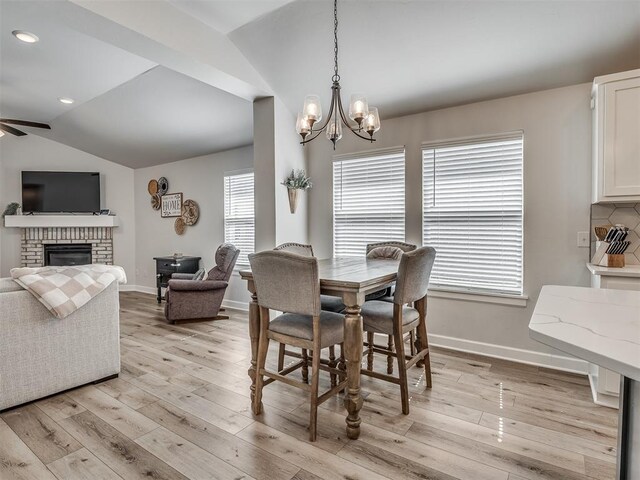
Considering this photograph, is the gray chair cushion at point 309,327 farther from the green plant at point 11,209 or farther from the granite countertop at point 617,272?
the green plant at point 11,209

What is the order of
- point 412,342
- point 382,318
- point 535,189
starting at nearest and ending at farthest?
1. point 382,318
2. point 412,342
3. point 535,189

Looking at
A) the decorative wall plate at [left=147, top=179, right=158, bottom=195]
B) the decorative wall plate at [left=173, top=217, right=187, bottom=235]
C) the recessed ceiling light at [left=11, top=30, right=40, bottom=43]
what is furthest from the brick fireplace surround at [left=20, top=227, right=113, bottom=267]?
the recessed ceiling light at [left=11, top=30, right=40, bottom=43]

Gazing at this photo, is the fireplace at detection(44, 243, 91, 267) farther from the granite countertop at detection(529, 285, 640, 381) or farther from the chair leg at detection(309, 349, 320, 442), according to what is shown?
the granite countertop at detection(529, 285, 640, 381)

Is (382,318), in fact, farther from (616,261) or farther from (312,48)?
(312,48)

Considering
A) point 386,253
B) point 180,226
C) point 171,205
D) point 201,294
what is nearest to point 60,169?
point 171,205

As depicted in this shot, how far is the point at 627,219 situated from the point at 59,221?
800 cm

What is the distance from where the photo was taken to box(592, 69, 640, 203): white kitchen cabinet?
240cm

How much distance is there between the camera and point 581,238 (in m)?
2.90

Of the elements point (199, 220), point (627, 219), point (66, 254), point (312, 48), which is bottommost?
point (66, 254)

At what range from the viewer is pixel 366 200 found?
13.1 ft

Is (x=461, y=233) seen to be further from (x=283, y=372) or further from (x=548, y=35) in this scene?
(x=283, y=372)

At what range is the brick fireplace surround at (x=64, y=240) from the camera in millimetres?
6242

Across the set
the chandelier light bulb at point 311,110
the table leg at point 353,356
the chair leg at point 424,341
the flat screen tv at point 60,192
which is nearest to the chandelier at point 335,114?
the chandelier light bulb at point 311,110

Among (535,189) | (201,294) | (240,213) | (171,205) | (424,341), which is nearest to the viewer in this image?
(424,341)
